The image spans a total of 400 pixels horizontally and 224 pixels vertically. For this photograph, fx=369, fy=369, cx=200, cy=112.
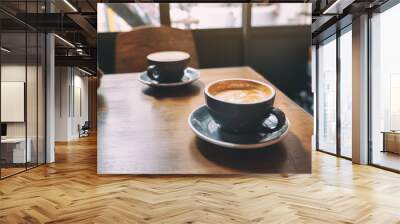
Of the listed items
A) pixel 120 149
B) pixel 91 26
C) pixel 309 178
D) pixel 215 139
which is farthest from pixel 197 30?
pixel 91 26

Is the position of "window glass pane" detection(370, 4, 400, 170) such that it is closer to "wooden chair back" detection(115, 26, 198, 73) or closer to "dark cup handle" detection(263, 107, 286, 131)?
"dark cup handle" detection(263, 107, 286, 131)

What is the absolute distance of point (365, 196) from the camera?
4457 mm

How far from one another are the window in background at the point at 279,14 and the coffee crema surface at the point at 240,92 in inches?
35.4

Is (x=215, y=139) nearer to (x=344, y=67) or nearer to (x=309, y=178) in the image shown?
(x=309, y=178)

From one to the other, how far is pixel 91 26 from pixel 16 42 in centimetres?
186

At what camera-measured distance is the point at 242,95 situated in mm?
5305

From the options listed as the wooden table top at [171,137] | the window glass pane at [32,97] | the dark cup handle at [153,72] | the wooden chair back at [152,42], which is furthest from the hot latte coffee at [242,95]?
the window glass pane at [32,97]

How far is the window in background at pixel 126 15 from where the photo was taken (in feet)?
17.7

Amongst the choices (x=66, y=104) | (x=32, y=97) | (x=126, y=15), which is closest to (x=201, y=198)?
(x=126, y=15)

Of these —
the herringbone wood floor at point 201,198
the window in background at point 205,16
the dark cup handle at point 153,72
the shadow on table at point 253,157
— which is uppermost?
the window in background at point 205,16

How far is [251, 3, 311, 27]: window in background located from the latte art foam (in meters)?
0.99

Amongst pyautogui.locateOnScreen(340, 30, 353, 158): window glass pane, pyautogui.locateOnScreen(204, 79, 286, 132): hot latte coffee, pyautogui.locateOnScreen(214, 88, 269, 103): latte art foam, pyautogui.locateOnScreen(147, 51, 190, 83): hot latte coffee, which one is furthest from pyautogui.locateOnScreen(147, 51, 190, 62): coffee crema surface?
pyautogui.locateOnScreen(340, 30, 353, 158): window glass pane

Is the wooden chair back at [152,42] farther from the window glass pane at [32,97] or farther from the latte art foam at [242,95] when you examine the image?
the window glass pane at [32,97]

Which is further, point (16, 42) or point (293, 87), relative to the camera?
point (16, 42)
